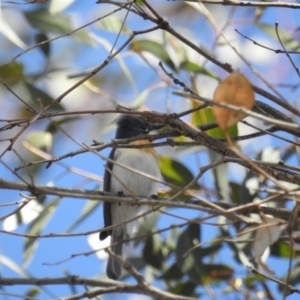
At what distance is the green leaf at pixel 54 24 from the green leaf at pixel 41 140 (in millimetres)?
479

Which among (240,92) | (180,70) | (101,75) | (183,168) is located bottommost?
(240,92)

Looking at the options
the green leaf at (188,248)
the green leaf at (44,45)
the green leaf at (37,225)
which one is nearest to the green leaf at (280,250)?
the green leaf at (188,248)

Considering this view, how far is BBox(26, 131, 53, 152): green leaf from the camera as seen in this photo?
3.32m

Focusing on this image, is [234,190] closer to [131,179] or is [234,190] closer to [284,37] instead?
[131,179]

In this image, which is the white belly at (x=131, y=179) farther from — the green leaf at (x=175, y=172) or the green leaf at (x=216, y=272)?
the green leaf at (x=216, y=272)

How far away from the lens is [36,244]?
3.43m

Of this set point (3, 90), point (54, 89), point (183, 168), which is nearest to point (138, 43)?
point (183, 168)

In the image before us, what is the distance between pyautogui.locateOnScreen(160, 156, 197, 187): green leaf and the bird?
35 millimetres

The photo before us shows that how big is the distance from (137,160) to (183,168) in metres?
0.42

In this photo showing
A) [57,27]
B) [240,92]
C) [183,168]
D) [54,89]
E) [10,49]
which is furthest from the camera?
[10,49]

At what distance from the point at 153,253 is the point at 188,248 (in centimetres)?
41

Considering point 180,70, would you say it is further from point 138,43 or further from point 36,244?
point 36,244

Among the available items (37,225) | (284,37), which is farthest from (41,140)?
(284,37)

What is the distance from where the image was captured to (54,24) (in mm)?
3193
